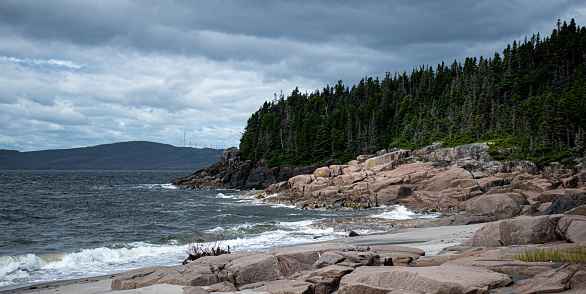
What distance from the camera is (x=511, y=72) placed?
88438 mm

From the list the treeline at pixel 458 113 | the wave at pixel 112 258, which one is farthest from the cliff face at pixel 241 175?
the wave at pixel 112 258

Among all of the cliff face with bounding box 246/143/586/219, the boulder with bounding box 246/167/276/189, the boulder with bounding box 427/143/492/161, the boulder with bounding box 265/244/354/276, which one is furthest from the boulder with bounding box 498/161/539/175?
the boulder with bounding box 246/167/276/189

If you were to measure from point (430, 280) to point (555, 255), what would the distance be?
13.0ft

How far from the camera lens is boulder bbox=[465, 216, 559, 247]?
35.2ft

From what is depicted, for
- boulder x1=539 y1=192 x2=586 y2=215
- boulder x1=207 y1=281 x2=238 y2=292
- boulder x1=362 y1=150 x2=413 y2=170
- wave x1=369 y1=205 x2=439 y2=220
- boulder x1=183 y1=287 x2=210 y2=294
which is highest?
boulder x1=362 y1=150 x2=413 y2=170

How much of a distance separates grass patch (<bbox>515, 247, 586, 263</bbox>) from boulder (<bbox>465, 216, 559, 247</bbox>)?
2.20m

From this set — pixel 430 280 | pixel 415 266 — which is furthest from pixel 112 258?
pixel 430 280

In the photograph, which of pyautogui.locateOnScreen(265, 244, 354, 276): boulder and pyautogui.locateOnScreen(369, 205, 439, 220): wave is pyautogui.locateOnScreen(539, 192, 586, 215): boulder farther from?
pyautogui.locateOnScreen(265, 244, 354, 276): boulder

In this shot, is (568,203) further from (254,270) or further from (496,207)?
(254,270)

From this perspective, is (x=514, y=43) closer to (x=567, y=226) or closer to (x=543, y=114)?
(x=543, y=114)

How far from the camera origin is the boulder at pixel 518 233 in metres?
10.7

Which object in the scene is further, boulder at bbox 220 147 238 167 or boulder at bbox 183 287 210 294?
boulder at bbox 220 147 238 167

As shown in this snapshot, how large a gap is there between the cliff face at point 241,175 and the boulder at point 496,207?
5434cm

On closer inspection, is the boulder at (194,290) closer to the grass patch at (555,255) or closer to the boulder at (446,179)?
the grass patch at (555,255)
